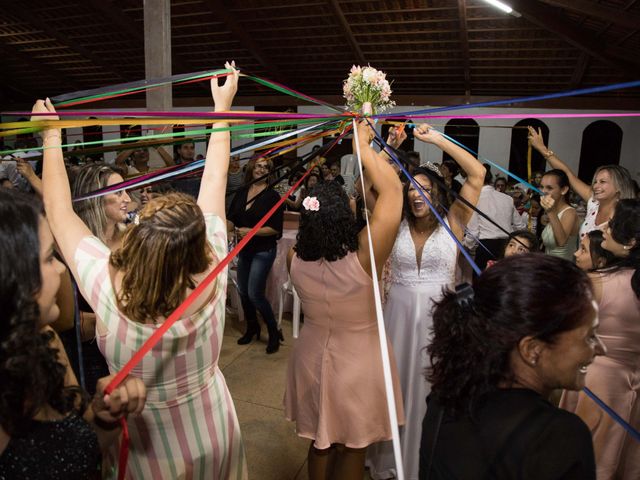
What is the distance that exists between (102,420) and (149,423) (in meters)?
0.34

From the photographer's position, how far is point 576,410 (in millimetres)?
2086

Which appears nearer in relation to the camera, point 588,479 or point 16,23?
point 588,479

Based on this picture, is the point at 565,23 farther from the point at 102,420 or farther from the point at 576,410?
the point at 102,420

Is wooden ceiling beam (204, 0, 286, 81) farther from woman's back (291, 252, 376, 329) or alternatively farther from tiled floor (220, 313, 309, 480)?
woman's back (291, 252, 376, 329)

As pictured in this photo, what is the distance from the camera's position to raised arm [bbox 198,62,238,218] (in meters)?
1.58

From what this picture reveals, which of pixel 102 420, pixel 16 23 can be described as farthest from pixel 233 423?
pixel 16 23

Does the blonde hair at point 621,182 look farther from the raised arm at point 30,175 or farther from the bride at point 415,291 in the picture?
the raised arm at point 30,175

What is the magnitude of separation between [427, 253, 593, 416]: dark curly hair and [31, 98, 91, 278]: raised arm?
42.8 inches

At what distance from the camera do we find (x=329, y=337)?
6.37 feet

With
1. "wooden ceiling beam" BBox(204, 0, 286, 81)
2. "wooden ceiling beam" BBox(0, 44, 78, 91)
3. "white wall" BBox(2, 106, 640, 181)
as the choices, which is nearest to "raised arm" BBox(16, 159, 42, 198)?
"wooden ceiling beam" BBox(204, 0, 286, 81)

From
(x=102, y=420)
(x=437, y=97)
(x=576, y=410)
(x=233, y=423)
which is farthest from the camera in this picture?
(x=437, y=97)

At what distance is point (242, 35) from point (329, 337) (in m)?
9.36

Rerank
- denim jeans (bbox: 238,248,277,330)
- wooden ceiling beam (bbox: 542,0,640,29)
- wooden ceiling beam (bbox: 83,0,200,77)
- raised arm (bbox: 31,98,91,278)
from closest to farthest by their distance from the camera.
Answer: raised arm (bbox: 31,98,91,278) < denim jeans (bbox: 238,248,277,330) < wooden ceiling beam (bbox: 542,0,640,29) < wooden ceiling beam (bbox: 83,0,200,77)

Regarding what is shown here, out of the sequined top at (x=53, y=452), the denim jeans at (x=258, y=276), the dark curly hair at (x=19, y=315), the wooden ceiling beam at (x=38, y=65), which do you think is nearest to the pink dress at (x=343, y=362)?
the sequined top at (x=53, y=452)
